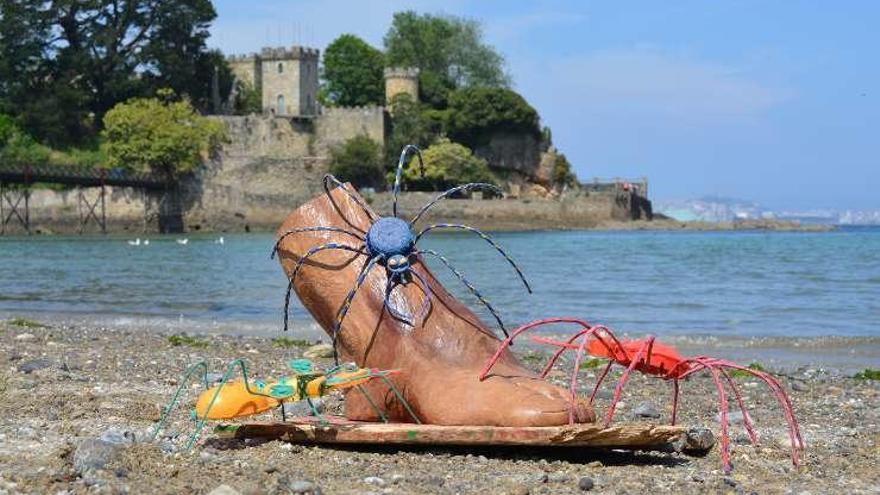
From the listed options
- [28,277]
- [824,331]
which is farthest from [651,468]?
[28,277]

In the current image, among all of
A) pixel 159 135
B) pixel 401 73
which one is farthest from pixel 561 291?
pixel 401 73

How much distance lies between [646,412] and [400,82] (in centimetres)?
6143

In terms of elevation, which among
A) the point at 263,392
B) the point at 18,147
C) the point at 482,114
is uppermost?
the point at 482,114

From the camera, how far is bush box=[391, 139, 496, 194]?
2450 inches

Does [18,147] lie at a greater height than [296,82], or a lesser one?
lesser

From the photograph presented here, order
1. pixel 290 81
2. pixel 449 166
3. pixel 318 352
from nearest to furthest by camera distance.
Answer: pixel 318 352, pixel 449 166, pixel 290 81

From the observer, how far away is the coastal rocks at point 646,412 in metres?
6.89

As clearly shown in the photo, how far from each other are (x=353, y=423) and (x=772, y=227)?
92.1 meters

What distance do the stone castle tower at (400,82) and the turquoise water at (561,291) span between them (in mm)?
33573

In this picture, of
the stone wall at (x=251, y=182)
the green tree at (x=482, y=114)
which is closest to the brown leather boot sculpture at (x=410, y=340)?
the stone wall at (x=251, y=182)

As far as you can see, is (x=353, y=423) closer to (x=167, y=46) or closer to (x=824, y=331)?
(x=824, y=331)

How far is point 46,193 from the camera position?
6450cm

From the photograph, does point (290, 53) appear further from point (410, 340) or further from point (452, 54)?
point (410, 340)

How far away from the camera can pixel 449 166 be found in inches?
2457
